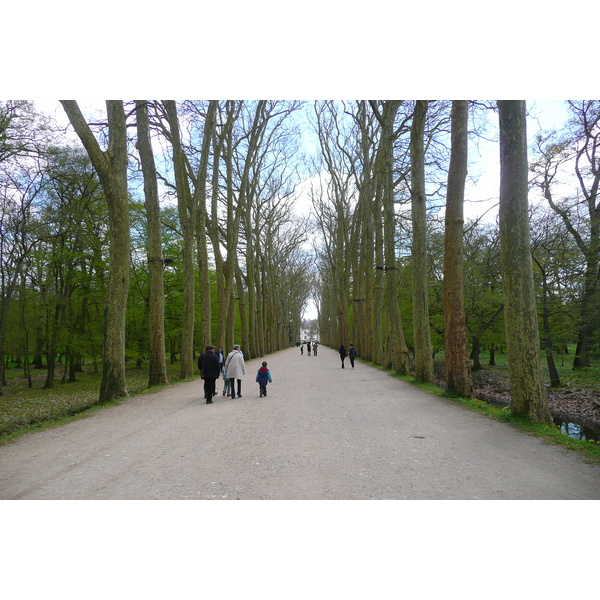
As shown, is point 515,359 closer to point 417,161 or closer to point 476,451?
point 476,451

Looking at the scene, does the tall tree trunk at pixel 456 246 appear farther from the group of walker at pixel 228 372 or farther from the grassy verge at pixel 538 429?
the group of walker at pixel 228 372

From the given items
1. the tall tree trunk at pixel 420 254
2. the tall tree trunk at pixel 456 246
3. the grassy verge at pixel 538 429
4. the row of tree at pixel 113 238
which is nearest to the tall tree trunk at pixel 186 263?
the row of tree at pixel 113 238

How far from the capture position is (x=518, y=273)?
7434 mm

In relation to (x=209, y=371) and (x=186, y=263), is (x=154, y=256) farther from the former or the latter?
(x=209, y=371)

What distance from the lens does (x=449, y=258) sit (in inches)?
415

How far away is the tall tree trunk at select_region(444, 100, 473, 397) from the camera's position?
10296 millimetres

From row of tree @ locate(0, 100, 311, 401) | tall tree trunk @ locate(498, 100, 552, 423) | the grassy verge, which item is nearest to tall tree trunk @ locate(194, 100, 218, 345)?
row of tree @ locate(0, 100, 311, 401)

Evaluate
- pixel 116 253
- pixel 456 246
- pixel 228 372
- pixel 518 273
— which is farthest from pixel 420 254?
pixel 116 253

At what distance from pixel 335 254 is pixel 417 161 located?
80.4 ft

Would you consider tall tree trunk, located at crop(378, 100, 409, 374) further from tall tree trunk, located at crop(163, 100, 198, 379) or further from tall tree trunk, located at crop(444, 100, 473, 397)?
tall tree trunk, located at crop(163, 100, 198, 379)

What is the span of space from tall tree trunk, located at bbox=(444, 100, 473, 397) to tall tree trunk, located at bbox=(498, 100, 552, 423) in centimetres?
267

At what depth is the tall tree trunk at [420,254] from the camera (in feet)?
44.8

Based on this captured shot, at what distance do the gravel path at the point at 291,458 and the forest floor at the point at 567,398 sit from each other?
5673 millimetres

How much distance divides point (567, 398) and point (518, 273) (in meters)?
10.5
